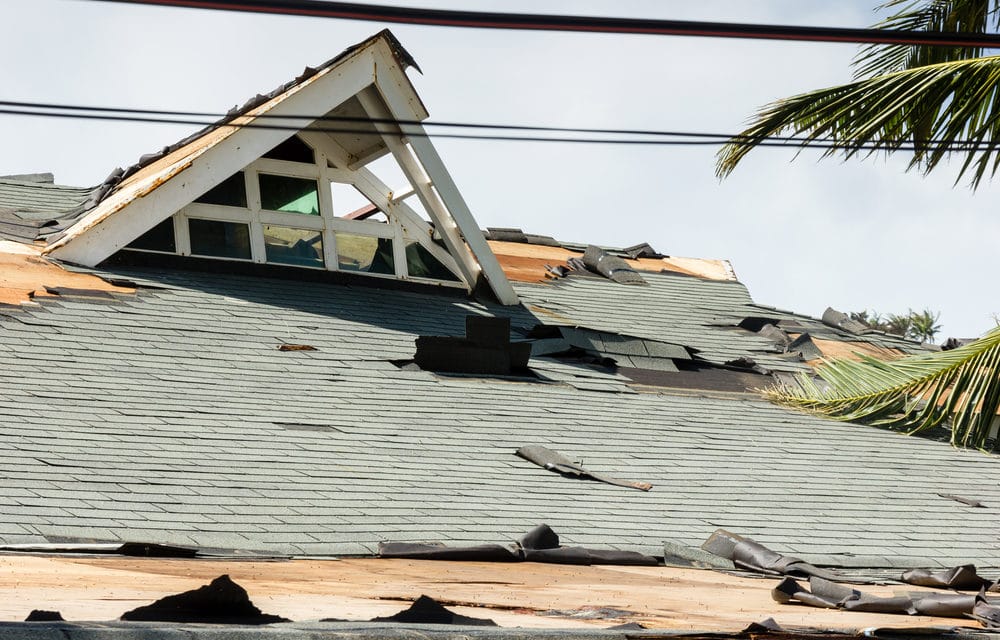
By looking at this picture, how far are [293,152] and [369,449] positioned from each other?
5822mm

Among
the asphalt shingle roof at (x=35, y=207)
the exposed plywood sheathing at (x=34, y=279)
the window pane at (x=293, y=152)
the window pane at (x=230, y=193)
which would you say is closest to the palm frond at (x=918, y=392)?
the window pane at (x=293, y=152)

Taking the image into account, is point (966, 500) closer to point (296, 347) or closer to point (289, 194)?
point (296, 347)

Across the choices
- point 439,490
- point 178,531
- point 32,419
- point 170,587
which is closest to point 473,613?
point 170,587

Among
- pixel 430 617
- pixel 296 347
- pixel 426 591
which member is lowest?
pixel 426 591

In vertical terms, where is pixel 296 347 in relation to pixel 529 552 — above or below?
above

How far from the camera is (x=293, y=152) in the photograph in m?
14.1

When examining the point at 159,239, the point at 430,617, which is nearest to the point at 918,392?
the point at 159,239

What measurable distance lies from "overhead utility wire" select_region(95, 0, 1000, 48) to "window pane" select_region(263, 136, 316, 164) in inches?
328

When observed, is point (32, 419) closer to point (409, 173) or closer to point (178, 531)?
point (178, 531)

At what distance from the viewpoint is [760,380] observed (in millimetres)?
13695

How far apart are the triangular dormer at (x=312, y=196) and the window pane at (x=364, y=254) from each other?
1cm

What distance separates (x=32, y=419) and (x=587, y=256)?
10.9 metres

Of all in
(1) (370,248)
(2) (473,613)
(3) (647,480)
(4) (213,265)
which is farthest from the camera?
(1) (370,248)

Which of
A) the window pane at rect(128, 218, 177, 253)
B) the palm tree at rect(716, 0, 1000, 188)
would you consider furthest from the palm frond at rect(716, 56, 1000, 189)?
the window pane at rect(128, 218, 177, 253)
